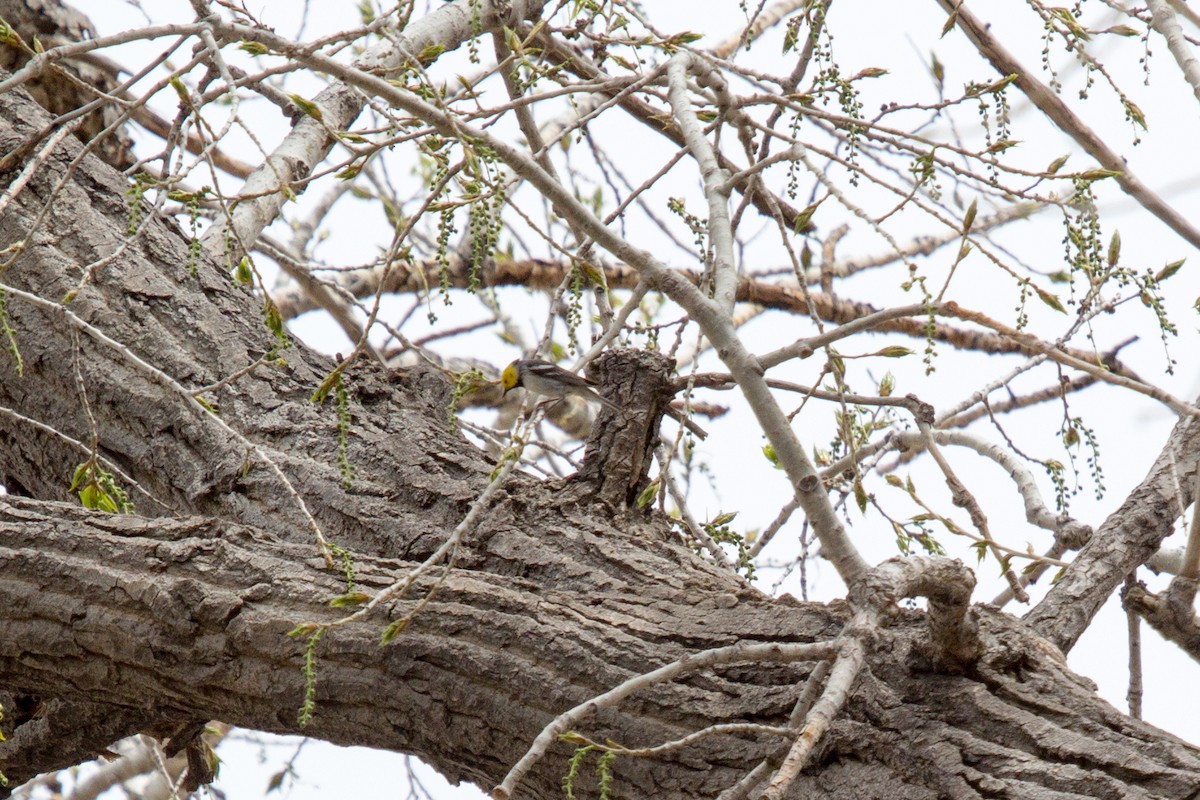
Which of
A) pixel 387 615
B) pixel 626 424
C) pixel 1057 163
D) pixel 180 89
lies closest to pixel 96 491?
pixel 387 615

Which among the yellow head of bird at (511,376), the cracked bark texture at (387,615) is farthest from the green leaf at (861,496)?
the yellow head of bird at (511,376)

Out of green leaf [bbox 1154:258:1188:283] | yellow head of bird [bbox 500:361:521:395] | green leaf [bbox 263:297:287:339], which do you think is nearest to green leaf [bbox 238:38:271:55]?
green leaf [bbox 263:297:287:339]

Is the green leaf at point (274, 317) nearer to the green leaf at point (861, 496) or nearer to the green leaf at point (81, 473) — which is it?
the green leaf at point (81, 473)

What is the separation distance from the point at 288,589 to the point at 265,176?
173 centimetres

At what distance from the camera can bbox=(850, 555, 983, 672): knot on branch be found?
4.76ft

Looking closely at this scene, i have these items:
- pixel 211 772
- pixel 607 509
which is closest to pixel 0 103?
pixel 211 772

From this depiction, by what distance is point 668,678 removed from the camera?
4.62 ft

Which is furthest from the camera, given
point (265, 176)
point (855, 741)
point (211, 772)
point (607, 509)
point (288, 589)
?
point (265, 176)

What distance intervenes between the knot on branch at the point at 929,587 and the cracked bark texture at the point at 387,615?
0.35 ft

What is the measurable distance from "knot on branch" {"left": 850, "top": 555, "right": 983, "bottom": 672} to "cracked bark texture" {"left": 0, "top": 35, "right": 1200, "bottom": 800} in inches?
4.2

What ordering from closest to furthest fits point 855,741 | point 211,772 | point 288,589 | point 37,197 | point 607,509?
point 855,741, point 288,589, point 607,509, point 211,772, point 37,197

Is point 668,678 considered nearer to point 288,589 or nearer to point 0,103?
point 288,589

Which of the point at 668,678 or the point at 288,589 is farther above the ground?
the point at 288,589

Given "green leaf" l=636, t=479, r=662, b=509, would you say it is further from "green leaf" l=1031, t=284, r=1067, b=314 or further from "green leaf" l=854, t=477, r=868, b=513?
"green leaf" l=1031, t=284, r=1067, b=314
